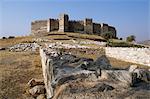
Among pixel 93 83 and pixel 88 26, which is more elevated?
pixel 88 26

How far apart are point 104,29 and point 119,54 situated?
1717 inches

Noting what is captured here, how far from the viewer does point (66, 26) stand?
204ft

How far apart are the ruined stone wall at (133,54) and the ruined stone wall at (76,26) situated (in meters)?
39.7

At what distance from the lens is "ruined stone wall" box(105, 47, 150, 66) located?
19828 millimetres

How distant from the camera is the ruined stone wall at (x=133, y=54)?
65.1 ft

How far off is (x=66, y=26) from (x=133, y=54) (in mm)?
41556

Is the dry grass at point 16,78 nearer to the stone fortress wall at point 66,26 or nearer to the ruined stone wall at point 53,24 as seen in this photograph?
the ruined stone wall at point 53,24

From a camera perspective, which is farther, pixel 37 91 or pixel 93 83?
pixel 37 91

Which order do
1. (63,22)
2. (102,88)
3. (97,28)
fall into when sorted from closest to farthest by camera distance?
(102,88) < (63,22) < (97,28)

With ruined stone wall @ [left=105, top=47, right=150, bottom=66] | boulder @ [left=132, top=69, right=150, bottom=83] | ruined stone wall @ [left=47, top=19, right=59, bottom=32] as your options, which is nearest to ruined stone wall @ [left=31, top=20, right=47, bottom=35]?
ruined stone wall @ [left=47, top=19, right=59, bottom=32]

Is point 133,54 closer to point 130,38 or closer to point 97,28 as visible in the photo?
point 130,38

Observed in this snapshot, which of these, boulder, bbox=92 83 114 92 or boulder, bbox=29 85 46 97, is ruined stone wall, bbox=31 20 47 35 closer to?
boulder, bbox=29 85 46 97

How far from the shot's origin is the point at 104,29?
217 feet

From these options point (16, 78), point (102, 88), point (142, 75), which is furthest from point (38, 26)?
point (102, 88)
